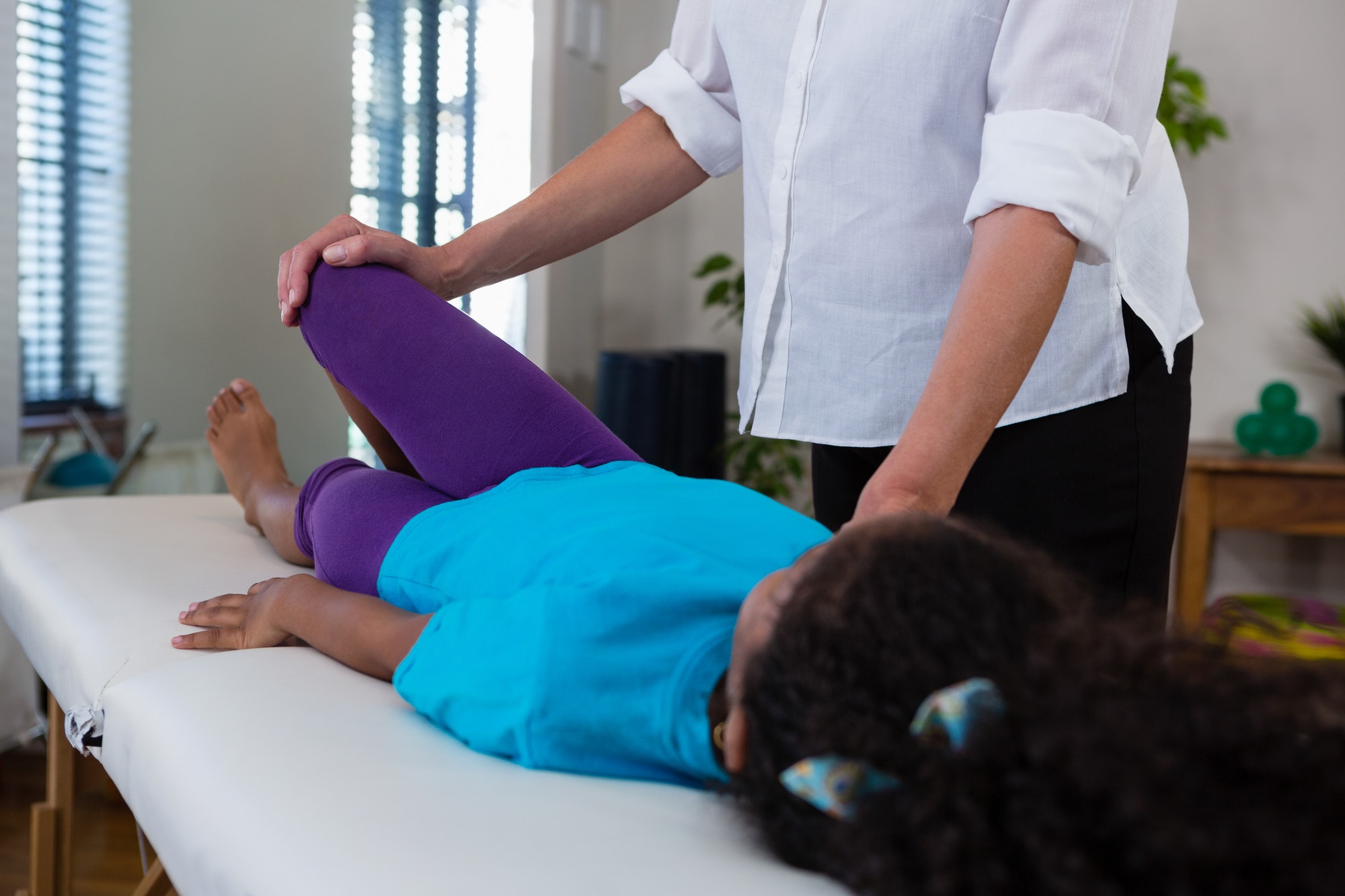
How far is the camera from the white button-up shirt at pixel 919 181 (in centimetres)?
80

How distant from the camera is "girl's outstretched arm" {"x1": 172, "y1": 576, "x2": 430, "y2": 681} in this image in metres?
0.91

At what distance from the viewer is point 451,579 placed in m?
0.97

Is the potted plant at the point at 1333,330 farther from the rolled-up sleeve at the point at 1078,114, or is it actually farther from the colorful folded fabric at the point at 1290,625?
the rolled-up sleeve at the point at 1078,114

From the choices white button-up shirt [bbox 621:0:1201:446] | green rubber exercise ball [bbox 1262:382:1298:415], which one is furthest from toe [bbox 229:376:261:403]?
green rubber exercise ball [bbox 1262:382:1298:415]

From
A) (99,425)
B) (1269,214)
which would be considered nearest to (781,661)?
(99,425)

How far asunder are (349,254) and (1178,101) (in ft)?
9.59

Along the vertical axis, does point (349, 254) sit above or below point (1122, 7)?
below

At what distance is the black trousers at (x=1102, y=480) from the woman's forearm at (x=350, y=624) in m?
0.53

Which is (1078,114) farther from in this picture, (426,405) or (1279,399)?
(1279,399)

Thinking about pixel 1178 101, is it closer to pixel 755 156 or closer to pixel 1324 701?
pixel 755 156

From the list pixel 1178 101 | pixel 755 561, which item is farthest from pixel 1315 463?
pixel 755 561

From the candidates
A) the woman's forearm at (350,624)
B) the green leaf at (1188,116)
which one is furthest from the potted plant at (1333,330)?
the woman's forearm at (350,624)

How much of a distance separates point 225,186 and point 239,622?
2.34 meters

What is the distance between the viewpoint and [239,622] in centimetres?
102
